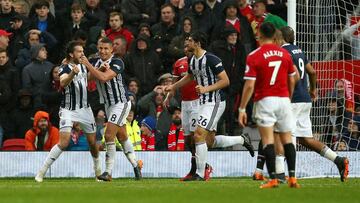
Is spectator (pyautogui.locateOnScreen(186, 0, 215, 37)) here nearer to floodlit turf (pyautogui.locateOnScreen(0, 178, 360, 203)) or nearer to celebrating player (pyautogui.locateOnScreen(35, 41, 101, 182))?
celebrating player (pyautogui.locateOnScreen(35, 41, 101, 182))

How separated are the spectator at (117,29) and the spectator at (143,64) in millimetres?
760

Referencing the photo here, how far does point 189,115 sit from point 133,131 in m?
3.15

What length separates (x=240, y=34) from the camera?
82.5ft

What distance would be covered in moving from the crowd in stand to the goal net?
0.45 metres

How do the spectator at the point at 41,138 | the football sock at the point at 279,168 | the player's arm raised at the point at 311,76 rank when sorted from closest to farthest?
1. the football sock at the point at 279,168
2. the player's arm raised at the point at 311,76
3. the spectator at the point at 41,138

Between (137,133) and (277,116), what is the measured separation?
312 inches

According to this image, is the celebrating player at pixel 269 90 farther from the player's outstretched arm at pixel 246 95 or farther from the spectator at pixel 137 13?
the spectator at pixel 137 13

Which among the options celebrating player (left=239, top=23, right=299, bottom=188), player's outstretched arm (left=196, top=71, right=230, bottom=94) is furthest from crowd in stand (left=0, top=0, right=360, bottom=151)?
celebrating player (left=239, top=23, right=299, bottom=188)

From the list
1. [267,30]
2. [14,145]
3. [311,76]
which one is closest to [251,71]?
[267,30]

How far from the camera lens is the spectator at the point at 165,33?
25069 mm

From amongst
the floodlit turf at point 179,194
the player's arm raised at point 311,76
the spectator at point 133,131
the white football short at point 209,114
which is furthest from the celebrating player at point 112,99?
the floodlit turf at point 179,194

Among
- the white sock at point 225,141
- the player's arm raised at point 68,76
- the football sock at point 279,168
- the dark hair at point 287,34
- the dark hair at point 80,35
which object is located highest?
the dark hair at point 80,35

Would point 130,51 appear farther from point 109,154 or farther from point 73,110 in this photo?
point 109,154

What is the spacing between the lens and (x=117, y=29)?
83.1 feet
